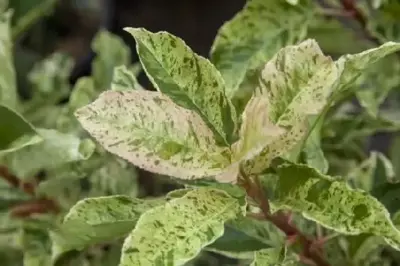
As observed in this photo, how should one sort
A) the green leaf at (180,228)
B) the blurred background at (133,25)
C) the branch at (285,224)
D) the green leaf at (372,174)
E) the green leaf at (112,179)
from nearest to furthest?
1. the green leaf at (180,228)
2. the branch at (285,224)
3. the green leaf at (372,174)
4. the green leaf at (112,179)
5. the blurred background at (133,25)

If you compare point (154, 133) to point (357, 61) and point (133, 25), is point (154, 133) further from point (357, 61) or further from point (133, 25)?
point (133, 25)

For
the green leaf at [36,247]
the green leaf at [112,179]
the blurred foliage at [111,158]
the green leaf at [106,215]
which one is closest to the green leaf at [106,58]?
the blurred foliage at [111,158]

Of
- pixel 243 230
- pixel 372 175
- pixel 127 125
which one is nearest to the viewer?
pixel 127 125

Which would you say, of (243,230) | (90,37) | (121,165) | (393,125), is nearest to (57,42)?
(90,37)

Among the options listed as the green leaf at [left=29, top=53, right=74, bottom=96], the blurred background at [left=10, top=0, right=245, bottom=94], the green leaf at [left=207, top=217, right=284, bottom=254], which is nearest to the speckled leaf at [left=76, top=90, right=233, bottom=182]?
the green leaf at [left=207, top=217, right=284, bottom=254]

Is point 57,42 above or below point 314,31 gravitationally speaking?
below

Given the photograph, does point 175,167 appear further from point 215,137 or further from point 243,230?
point 243,230

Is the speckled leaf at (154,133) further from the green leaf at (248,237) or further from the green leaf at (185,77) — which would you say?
the green leaf at (248,237)

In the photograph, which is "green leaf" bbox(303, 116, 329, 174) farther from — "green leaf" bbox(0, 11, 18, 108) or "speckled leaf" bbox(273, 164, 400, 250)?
"green leaf" bbox(0, 11, 18, 108)
